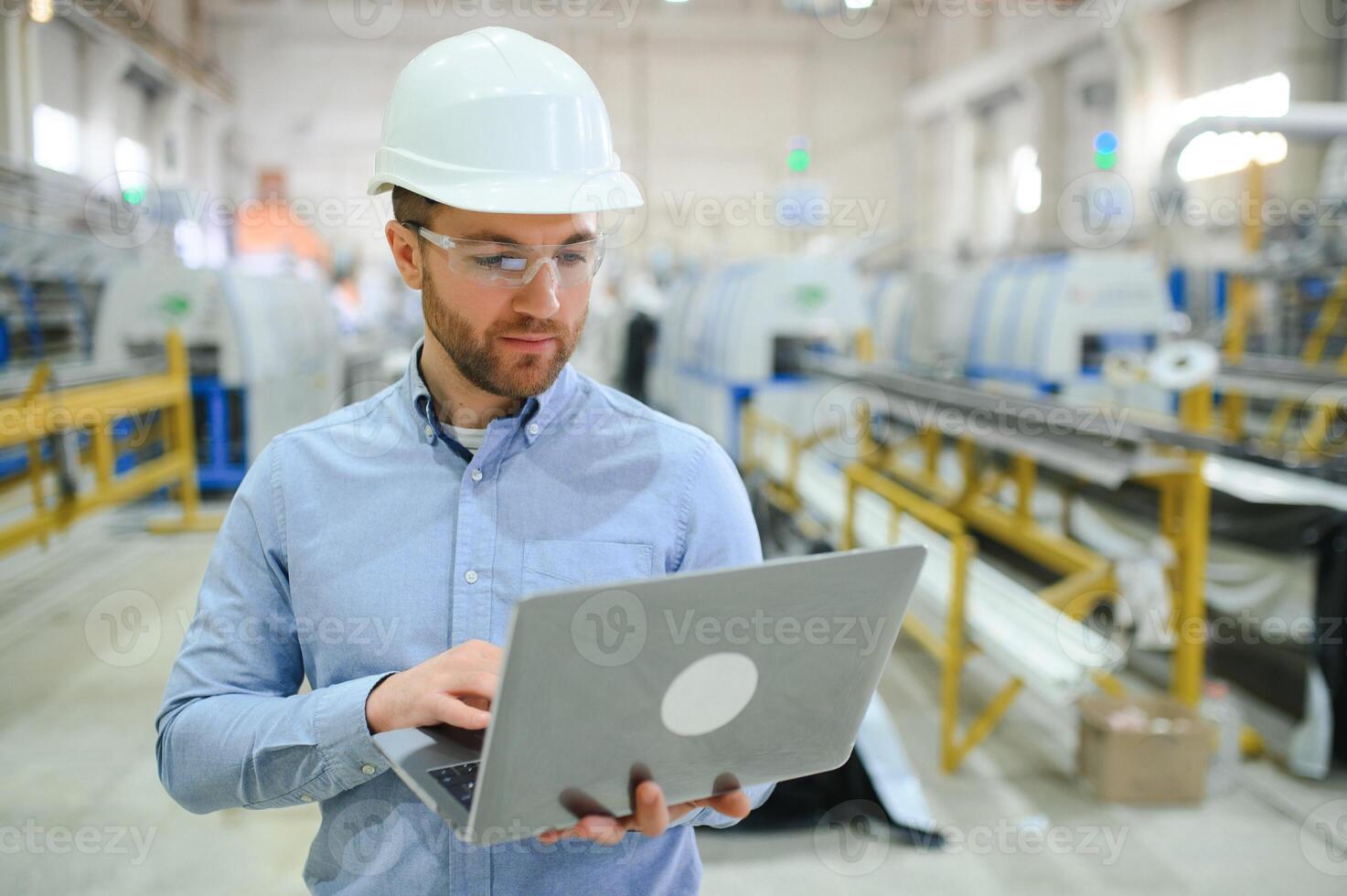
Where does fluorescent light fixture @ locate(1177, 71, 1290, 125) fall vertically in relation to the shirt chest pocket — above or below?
above

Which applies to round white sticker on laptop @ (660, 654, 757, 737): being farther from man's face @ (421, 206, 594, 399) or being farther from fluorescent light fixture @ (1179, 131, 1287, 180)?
fluorescent light fixture @ (1179, 131, 1287, 180)

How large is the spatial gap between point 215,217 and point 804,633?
1086 cm

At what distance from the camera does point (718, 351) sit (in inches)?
268

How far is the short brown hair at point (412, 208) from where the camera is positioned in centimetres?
108

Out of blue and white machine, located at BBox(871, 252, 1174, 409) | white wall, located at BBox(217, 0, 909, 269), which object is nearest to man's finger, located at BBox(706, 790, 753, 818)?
blue and white machine, located at BBox(871, 252, 1174, 409)

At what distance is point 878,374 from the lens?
5.64 meters

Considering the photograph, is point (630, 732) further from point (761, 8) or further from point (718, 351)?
point (761, 8)

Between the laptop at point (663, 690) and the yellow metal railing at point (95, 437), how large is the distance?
3.06 meters

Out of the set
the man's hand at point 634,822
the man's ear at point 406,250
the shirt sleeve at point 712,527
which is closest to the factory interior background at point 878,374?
the man's ear at point 406,250

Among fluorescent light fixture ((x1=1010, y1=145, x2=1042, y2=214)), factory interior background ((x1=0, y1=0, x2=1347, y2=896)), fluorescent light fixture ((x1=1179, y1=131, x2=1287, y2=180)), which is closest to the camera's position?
factory interior background ((x1=0, y1=0, x2=1347, y2=896))

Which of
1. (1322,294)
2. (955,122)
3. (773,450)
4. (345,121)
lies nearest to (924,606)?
(773,450)

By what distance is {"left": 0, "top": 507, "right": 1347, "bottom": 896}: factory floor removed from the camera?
2656 mm

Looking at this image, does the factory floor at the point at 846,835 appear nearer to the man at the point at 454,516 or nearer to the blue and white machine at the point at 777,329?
the man at the point at 454,516

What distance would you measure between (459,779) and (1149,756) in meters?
2.85
